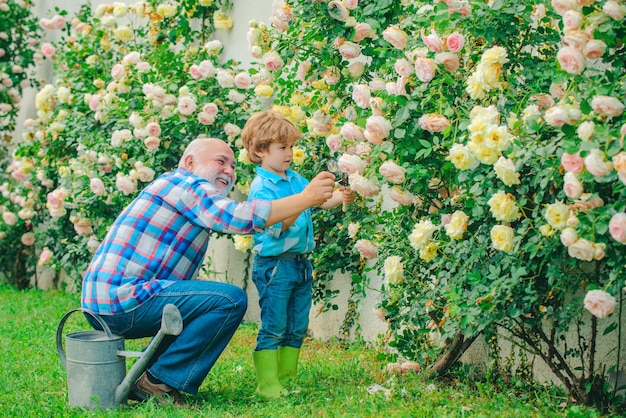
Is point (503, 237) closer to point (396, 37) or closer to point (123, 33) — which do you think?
point (396, 37)

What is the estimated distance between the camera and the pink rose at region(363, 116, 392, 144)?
331 cm

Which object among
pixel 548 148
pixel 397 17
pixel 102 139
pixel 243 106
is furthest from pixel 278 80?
pixel 548 148

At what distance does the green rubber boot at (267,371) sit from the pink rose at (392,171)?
0.95 meters

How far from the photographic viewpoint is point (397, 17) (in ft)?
12.3

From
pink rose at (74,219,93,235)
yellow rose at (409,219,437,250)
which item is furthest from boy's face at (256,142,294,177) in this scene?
pink rose at (74,219,93,235)

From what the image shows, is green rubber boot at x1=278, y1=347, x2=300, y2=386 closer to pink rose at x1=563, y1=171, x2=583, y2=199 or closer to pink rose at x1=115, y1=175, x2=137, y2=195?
pink rose at x1=563, y1=171, x2=583, y2=199

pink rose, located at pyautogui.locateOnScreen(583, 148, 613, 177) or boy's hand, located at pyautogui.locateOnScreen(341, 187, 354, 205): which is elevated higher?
pink rose, located at pyautogui.locateOnScreen(583, 148, 613, 177)

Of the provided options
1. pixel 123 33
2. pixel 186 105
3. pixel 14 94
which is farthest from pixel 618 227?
pixel 14 94

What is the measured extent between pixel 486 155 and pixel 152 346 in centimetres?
142

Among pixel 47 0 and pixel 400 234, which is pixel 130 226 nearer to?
pixel 400 234

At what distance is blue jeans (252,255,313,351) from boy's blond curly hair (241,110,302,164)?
0.50 meters

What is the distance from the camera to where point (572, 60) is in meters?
2.64

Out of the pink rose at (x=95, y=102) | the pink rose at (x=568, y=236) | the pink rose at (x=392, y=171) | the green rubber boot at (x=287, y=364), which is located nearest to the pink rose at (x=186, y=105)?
the pink rose at (x=95, y=102)

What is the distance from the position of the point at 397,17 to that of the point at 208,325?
1547 millimetres
